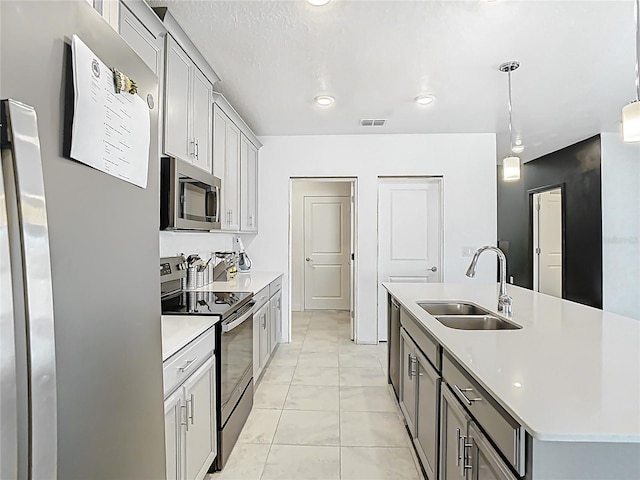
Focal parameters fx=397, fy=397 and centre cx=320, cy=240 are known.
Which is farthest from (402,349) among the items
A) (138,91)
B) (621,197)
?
(621,197)

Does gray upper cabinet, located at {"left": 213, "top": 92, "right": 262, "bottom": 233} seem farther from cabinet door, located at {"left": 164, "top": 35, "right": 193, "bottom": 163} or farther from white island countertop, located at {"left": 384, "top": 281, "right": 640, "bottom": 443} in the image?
white island countertop, located at {"left": 384, "top": 281, "right": 640, "bottom": 443}

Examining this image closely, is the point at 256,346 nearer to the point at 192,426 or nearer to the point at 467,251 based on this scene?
the point at 192,426

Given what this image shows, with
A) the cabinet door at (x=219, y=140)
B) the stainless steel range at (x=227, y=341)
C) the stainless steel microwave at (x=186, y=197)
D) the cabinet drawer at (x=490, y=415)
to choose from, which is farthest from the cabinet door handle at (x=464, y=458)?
the cabinet door at (x=219, y=140)

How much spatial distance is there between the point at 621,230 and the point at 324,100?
4.10 m

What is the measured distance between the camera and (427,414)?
1.96m

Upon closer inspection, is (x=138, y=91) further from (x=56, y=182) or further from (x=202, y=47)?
(x=202, y=47)

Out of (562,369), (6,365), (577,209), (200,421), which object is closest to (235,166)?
(200,421)

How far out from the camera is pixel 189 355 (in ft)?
5.59

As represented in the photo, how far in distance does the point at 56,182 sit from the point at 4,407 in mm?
338

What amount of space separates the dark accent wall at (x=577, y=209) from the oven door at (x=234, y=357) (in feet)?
15.0

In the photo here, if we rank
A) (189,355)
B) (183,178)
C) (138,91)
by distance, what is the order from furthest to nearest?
(183,178), (189,355), (138,91)

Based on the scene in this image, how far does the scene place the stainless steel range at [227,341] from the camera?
212 cm

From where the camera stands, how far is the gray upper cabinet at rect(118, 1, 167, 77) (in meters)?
1.74

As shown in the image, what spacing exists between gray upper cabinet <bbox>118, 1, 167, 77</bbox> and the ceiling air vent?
2.45 meters
